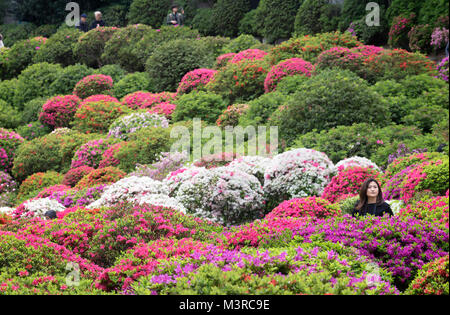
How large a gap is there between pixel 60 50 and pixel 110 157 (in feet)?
45.0

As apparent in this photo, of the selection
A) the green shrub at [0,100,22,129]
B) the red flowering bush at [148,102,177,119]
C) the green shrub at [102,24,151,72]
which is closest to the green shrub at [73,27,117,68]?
the green shrub at [102,24,151,72]

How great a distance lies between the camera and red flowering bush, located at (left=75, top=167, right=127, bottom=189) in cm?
1025

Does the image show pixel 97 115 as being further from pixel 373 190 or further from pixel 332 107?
pixel 373 190

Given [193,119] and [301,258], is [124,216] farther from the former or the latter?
[193,119]

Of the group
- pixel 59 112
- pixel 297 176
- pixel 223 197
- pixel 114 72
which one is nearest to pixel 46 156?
pixel 59 112

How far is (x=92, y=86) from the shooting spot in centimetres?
1803

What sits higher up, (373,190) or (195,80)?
(195,80)

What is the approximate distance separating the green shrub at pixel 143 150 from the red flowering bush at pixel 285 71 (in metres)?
3.38

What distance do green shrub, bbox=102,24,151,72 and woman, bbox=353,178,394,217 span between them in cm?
1658

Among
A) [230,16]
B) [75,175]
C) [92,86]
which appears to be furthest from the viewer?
[230,16]

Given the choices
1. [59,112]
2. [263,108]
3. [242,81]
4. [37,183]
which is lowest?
[37,183]

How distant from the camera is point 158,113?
14367mm

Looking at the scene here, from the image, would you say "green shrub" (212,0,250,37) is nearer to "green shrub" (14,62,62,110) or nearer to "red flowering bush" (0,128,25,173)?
"green shrub" (14,62,62,110)
